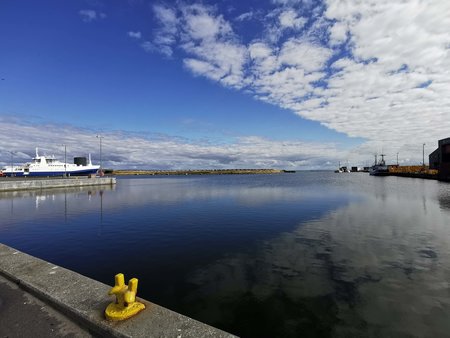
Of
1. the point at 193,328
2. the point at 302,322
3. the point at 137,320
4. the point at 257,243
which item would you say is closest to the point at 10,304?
the point at 137,320

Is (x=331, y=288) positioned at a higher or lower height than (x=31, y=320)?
lower

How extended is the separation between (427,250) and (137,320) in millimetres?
13699

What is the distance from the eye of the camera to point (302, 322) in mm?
6801

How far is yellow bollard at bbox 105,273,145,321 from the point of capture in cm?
472

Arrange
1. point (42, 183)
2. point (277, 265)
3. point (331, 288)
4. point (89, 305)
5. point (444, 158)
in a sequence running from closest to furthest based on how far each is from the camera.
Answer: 1. point (89, 305)
2. point (331, 288)
3. point (277, 265)
4. point (42, 183)
5. point (444, 158)

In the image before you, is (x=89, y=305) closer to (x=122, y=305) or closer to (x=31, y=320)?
(x=122, y=305)

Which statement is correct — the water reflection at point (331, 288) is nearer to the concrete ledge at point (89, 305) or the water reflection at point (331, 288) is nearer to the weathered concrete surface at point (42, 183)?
the concrete ledge at point (89, 305)

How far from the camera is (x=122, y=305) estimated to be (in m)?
4.88

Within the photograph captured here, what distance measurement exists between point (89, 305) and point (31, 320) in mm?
1015

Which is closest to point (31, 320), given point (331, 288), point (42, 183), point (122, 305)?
point (122, 305)

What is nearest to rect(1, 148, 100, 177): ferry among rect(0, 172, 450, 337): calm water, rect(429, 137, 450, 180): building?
rect(0, 172, 450, 337): calm water

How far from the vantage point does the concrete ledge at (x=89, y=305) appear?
4.43 m

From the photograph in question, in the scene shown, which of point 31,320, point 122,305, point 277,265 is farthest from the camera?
point 277,265

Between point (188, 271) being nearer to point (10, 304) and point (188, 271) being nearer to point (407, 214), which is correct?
point (10, 304)
